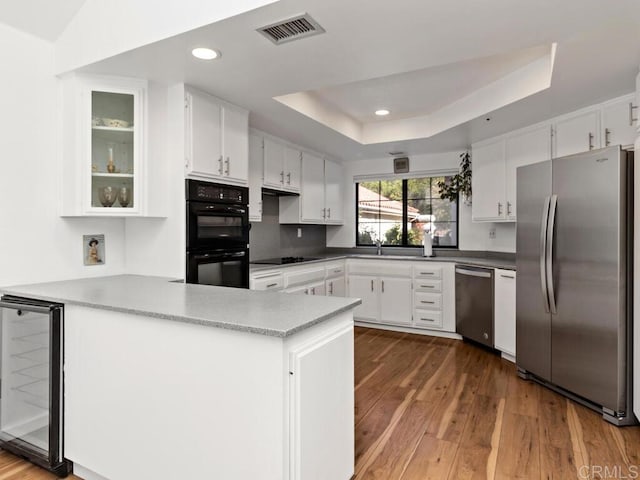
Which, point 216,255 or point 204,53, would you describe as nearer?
point 204,53

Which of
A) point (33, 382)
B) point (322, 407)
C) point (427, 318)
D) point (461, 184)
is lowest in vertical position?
point (427, 318)

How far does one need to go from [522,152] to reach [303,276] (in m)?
2.46

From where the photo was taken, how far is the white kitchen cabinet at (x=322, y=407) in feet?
4.66

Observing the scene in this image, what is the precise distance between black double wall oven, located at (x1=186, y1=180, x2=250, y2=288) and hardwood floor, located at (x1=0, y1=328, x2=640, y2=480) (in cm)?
132

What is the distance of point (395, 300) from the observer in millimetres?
4695

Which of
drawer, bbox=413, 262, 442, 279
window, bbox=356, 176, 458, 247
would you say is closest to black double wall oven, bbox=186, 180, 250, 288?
drawer, bbox=413, 262, 442, 279

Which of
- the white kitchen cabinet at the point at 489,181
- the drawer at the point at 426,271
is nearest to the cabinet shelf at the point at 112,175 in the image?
the drawer at the point at 426,271

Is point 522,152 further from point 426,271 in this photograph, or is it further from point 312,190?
point 312,190

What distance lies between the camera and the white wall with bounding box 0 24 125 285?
2.34m

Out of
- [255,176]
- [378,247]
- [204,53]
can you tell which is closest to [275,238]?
[255,176]

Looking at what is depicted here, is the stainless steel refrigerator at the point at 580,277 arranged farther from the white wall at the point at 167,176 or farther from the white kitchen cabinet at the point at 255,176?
the white wall at the point at 167,176

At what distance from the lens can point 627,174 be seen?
2420 mm

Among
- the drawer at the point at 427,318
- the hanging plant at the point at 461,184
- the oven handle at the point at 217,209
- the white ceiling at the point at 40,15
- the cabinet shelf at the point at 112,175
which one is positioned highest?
the white ceiling at the point at 40,15

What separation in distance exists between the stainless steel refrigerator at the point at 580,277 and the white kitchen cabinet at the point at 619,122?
586 millimetres
